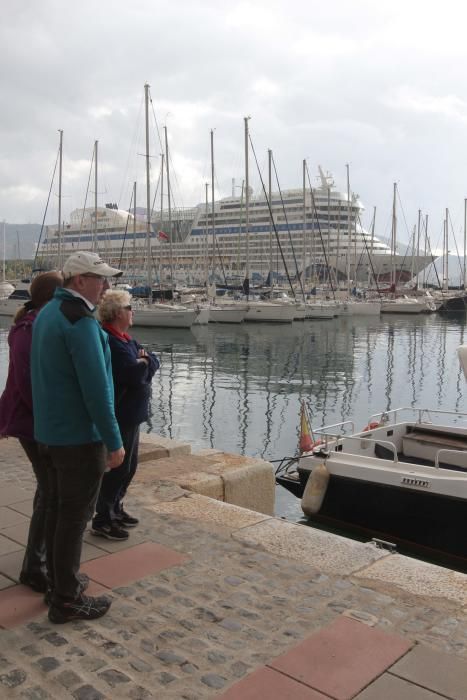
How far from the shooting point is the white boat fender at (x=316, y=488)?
848 cm

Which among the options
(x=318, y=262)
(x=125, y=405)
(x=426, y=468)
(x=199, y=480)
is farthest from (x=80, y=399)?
(x=318, y=262)

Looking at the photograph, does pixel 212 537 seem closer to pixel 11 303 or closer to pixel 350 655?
pixel 350 655

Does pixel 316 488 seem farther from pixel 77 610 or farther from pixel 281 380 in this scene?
pixel 281 380

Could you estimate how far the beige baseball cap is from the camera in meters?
3.29

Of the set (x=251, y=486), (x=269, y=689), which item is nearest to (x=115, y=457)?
(x=269, y=689)

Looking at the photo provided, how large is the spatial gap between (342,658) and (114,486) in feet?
6.66

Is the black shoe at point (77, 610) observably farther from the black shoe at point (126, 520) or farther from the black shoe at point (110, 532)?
the black shoe at point (126, 520)

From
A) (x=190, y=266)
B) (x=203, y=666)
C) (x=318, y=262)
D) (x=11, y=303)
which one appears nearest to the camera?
(x=203, y=666)

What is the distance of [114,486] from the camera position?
14.9 feet

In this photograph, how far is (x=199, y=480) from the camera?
6.09 meters

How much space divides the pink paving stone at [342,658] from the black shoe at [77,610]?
3.19 ft

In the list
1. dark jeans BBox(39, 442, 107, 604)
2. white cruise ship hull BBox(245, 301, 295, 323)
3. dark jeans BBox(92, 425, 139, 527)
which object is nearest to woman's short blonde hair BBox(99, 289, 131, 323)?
dark jeans BBox(92, 425, 139, 527)

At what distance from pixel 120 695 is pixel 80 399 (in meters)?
1.32

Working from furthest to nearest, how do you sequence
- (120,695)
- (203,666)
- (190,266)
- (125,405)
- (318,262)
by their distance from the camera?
(190,266) → (318,262) → (125,405) → (203,666) → (120,695)
